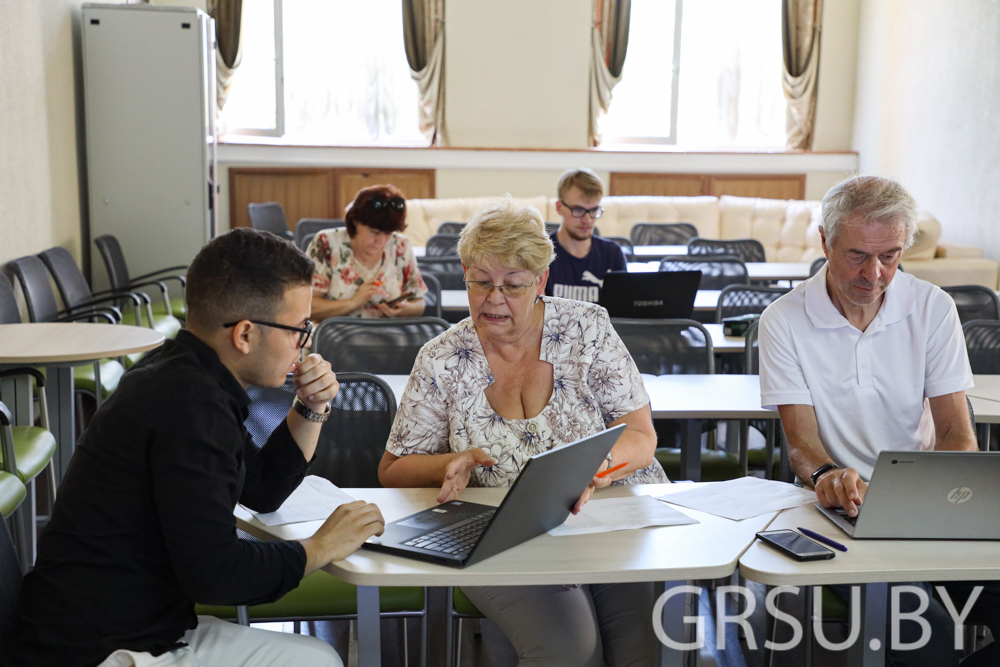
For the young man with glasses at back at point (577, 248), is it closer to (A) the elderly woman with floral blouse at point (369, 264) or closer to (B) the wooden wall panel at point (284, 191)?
(A) the elderly woman with floral blouse at point (369, 264)

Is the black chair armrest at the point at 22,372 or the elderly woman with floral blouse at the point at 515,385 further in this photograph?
the black chair armrest at the point at 22,372

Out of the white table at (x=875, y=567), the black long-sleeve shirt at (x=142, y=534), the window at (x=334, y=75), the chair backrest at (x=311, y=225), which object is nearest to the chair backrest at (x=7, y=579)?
the black long-sleeve shirt at (x=142, y=534)

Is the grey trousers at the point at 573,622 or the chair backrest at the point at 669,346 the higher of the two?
the chair backrest at the point at 669,346

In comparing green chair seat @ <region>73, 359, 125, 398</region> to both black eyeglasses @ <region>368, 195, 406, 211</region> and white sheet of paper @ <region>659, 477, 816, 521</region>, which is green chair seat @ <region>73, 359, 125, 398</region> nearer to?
black eyeglasses @ <region>368, 195, 406, 211</region>

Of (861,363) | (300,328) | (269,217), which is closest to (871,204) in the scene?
(861,363)

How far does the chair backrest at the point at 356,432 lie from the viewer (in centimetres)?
247

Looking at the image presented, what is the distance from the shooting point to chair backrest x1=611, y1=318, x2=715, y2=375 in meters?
3.49

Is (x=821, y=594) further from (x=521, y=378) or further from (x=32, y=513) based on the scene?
(x=32, y=513)

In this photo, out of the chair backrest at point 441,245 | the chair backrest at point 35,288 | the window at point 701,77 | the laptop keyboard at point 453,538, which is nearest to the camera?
the laptop keyboard at point 453,538

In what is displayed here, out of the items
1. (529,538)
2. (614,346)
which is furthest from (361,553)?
(614,346)

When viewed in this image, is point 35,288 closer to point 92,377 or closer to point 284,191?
point 92,377

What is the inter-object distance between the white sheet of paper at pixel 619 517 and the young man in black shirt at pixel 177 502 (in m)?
0.44

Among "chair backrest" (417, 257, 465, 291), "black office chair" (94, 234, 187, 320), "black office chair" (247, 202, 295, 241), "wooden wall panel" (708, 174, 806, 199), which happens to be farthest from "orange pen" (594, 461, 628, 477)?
"wooden wall panel" (708, 174, 806, 199)

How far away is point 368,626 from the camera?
5.59ft
